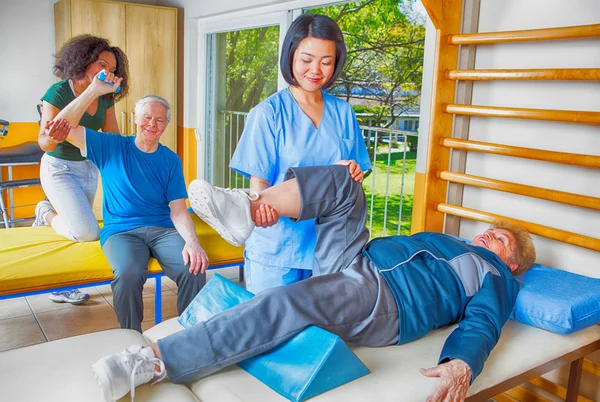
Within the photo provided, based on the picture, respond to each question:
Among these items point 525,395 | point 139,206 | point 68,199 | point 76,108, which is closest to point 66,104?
point 76,108

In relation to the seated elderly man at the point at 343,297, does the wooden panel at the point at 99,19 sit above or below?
above

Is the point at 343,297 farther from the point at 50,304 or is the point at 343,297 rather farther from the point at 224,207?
the point at 50,304

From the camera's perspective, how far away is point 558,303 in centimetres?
173

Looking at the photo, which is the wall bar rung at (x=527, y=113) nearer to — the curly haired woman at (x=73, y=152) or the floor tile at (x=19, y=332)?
the curly haired woman at (x=73, y=152)

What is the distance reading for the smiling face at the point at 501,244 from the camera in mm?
1947

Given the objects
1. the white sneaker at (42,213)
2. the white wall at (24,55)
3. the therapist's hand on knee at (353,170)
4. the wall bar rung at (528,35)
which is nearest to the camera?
the therapist's hand on knee at (353,170)

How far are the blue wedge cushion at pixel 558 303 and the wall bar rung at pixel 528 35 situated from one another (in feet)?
2.81

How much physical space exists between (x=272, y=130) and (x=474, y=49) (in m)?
1.16

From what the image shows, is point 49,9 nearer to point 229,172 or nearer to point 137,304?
point 229,172

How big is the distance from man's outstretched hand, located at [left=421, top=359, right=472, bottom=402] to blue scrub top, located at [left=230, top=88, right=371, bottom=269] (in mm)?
575

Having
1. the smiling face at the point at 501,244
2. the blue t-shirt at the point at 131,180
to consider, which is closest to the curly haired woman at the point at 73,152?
the blue t-shirt at the point at 131,180

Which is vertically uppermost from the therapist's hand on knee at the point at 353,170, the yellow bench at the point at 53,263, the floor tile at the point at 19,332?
the therapist's hand on knee at the point at 353,170

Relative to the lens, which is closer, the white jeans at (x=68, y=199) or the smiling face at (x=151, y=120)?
the smiling face at (x=151, y=120)

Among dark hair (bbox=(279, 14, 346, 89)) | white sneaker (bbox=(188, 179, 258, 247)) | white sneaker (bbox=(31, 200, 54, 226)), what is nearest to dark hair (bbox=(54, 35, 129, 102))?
white sneaker (bbox=(31, 200, 54, 226))
